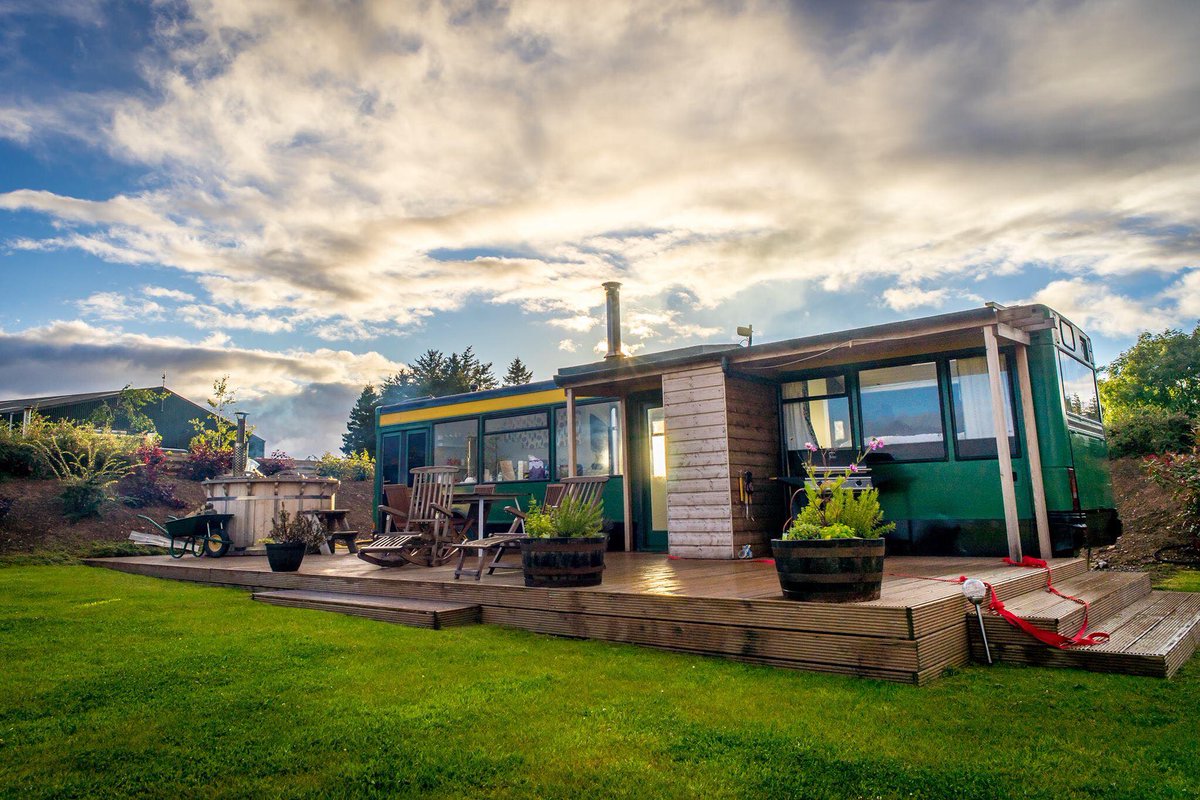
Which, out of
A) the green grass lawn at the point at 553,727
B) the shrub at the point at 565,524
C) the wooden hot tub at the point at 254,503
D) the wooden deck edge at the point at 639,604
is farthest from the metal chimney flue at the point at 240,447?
the shrub at the point at 565,524

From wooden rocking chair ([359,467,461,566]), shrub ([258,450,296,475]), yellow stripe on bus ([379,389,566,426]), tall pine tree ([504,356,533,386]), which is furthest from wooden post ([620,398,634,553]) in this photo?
tall pine tree ([504,356,533,386])

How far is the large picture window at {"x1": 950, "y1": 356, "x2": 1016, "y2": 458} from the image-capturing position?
21.3 ft

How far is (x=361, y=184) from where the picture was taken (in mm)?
9156

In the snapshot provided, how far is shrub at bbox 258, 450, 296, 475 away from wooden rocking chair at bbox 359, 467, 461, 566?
11.0 meters

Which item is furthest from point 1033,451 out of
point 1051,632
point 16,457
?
point 16,457

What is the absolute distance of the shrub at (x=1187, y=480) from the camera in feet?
27.5

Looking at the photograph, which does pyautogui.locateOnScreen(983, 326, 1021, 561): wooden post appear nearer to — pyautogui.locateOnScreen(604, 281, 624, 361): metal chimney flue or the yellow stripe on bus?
the yellow stripe on bus

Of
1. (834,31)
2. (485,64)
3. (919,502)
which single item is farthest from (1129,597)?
(485,64)

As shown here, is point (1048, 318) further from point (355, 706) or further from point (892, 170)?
point (355, 706)

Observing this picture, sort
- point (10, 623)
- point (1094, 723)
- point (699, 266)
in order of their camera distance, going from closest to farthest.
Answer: point (1094, 723) < point (10, 623) < point (699, 266)

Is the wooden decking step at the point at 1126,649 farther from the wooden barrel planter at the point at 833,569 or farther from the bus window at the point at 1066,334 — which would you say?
the bus window at the point at 1066,334

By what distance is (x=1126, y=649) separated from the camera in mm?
3379

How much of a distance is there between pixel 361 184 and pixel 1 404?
2528 cm

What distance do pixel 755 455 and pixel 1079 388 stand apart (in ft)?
10.4
